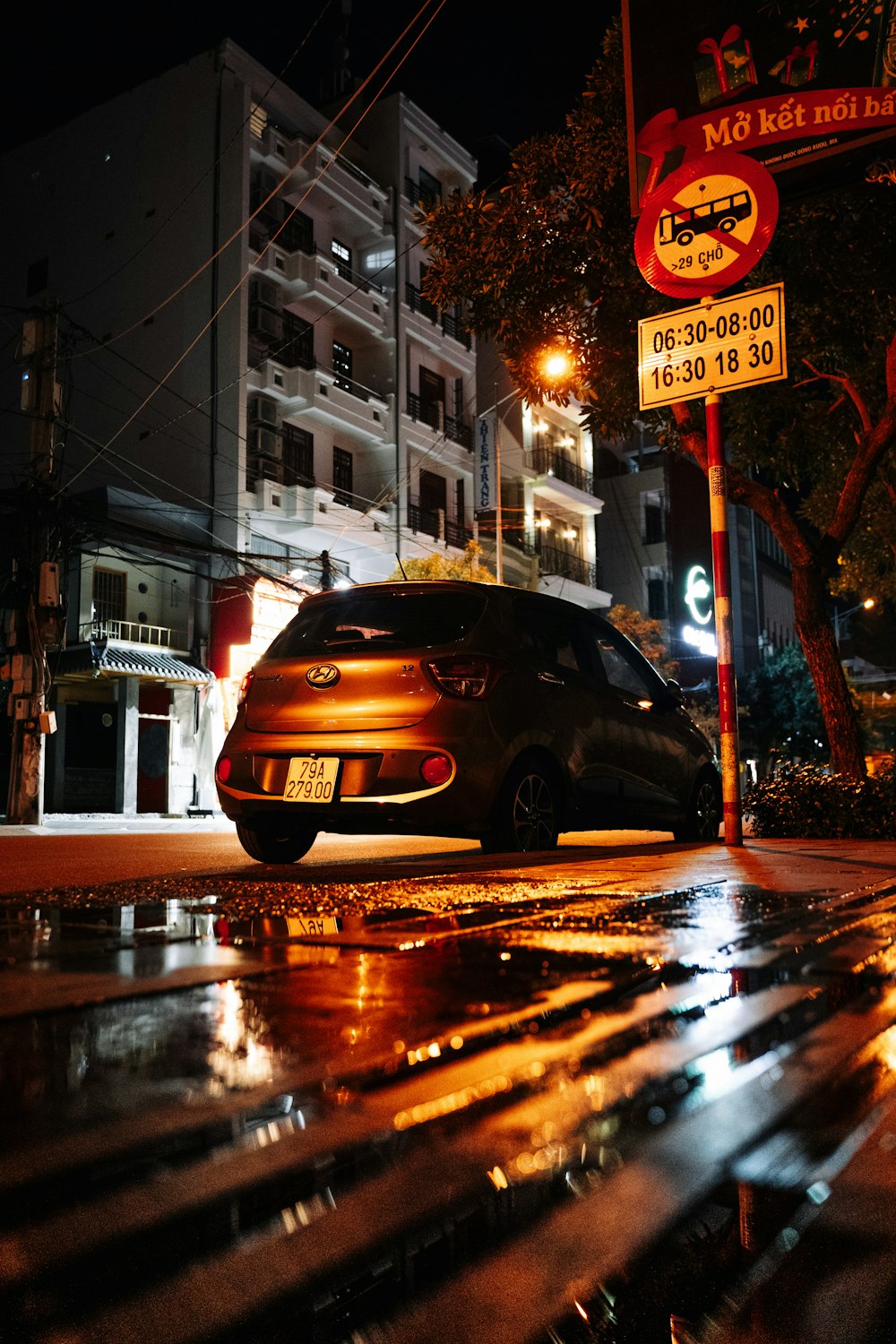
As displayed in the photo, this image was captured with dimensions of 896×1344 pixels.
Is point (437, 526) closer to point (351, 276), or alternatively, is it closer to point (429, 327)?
point (429, 327)

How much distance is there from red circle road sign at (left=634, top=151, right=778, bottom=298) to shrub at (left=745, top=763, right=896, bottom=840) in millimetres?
3942

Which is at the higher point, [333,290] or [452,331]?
[452,331]

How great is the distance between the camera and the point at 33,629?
18.2 m

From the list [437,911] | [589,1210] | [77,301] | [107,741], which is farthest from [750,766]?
[589,1210]

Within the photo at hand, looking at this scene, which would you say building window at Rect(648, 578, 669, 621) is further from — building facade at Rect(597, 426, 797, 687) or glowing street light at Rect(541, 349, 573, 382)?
glowing street light at Rect(541, 349, 573, 382)

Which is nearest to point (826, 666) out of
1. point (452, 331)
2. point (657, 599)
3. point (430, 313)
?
point (430, 313)

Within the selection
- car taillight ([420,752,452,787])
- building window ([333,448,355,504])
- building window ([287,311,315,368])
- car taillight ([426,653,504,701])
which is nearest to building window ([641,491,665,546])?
building window ([333,448,355,504])

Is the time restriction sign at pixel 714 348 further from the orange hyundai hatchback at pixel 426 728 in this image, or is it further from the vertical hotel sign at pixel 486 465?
the vertical hotel sign at pixel 486 465

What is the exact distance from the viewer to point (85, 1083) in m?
1.38

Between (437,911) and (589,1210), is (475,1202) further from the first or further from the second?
(437,911)

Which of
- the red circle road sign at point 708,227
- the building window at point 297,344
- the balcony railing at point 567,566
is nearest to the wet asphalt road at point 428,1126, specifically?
the red circle road sign at point 708,227

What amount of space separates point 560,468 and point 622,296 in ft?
103

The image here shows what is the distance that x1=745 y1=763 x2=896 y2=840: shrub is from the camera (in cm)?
875

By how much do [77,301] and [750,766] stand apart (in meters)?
22.3
